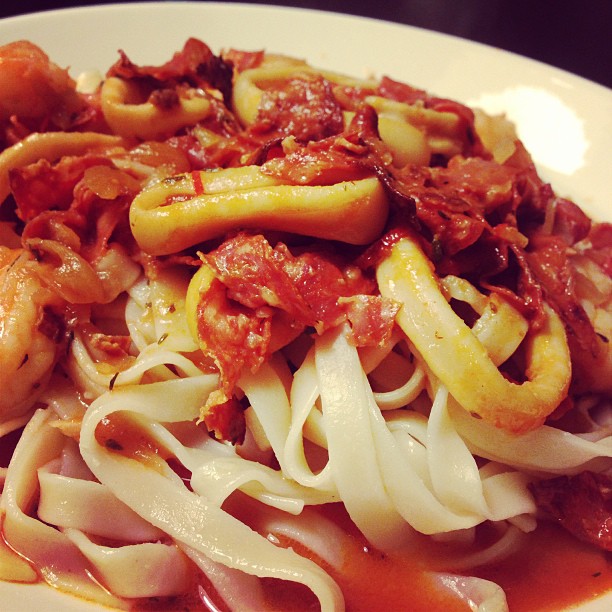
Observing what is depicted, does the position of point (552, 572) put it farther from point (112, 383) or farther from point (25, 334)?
point (25, 334)

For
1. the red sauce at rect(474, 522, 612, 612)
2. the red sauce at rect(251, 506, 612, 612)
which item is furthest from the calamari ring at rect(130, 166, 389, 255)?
the red sauce at rect(474, 522, 612, 612)

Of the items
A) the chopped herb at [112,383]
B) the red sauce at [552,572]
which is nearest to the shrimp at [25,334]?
the chopped herb at [112,383]

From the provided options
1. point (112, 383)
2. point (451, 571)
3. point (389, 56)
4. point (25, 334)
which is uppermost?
point (389, 56)

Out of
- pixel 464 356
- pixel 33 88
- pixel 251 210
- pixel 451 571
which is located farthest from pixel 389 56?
pixel 451 571

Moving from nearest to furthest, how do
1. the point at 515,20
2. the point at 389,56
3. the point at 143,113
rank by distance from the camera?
the point at 143,113
the point at 389,56
the point at 515,20

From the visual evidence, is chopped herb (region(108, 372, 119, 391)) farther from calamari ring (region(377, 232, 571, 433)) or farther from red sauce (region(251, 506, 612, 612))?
calamari ring (region(377, 232, 571, 433))

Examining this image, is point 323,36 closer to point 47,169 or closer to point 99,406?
point 47,169

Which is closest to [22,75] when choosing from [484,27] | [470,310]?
[470,310]
